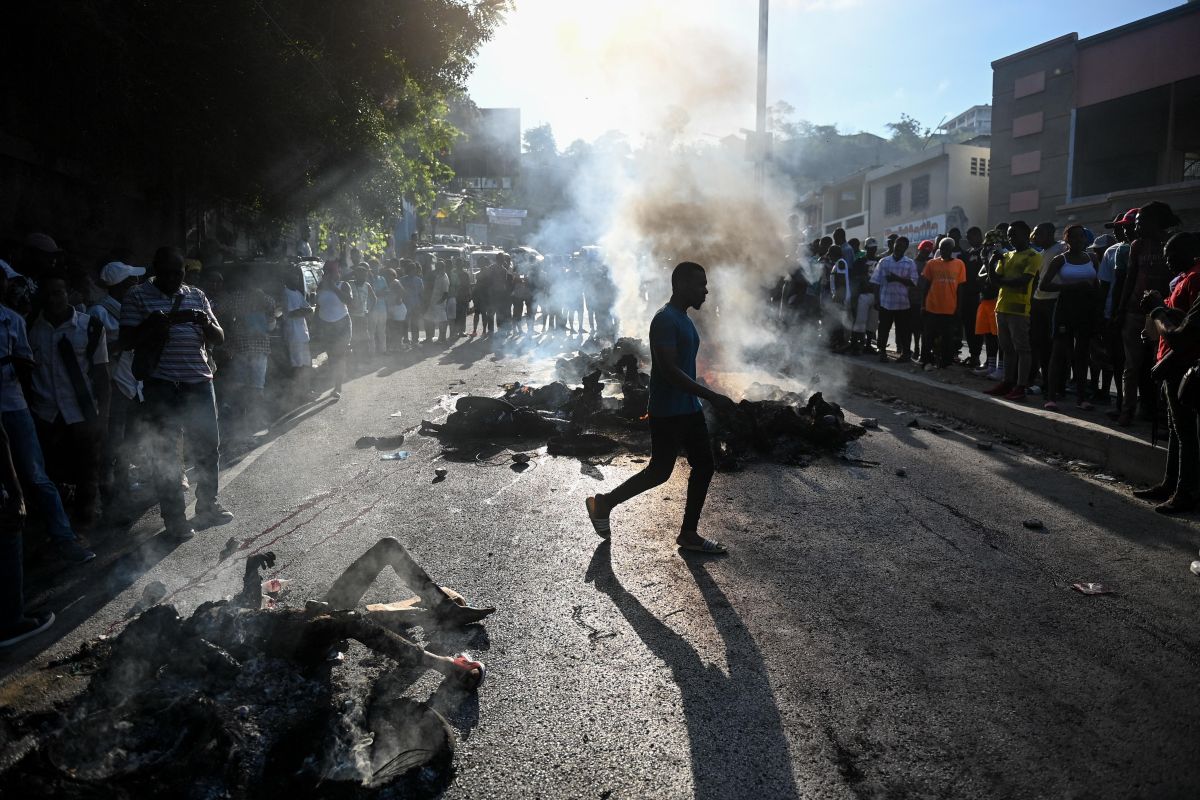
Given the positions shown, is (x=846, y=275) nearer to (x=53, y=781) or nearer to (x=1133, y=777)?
(x=1133, y=777)

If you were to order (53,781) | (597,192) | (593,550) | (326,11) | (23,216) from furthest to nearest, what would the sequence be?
(597,192) < (326,11) < (23,216) < (593,550) < (53,781)

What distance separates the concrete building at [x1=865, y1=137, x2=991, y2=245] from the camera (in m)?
33.2

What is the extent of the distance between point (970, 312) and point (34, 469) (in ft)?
38.3

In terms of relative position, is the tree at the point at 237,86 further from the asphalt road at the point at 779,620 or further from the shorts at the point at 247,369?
the asphalt road at the point at 779,620

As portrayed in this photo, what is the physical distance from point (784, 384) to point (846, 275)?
2.85 metres

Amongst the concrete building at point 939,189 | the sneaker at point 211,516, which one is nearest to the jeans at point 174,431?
the sneaker at point 211,516

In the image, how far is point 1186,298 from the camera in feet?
18.4

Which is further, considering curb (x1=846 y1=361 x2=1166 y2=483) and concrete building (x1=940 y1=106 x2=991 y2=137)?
concrete building (x1=940 y1=106 x2=991 y2=137)

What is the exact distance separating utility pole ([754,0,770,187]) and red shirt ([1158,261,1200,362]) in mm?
13159

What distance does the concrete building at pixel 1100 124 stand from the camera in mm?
20734

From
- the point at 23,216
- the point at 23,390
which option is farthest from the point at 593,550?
the point at 23,216

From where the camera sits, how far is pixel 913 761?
2.78 meters

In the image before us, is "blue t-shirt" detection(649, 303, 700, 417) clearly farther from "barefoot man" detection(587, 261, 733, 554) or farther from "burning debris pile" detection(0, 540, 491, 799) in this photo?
"burning debris pile" detection(0, 540, 491, 799)

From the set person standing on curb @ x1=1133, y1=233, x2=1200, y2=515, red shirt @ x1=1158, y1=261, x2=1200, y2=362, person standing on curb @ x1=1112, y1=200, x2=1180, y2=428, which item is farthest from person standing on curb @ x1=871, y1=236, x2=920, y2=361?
red shirt @ x1=1158, y1=261, x2=1200, y2=362
